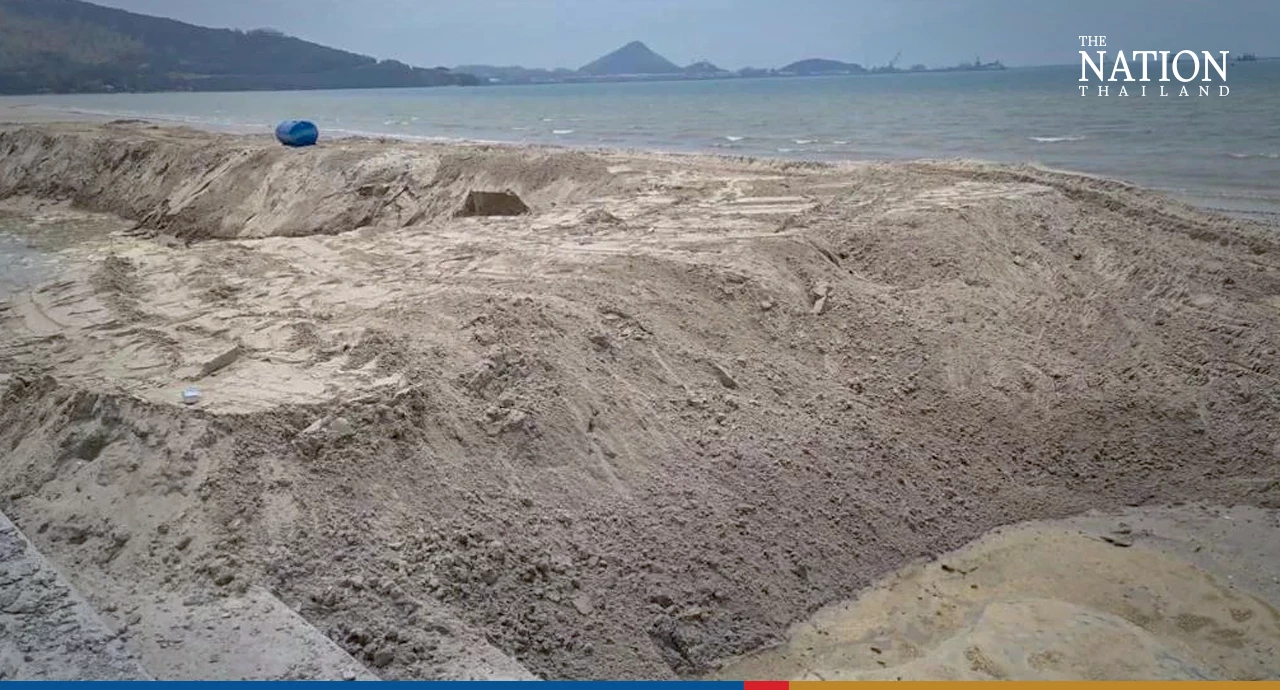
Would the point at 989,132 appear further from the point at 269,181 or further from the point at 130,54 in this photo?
the point at 130,54

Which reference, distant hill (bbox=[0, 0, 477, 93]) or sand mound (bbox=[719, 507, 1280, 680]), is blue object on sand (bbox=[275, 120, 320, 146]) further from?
distant hill (bbox=[0, 0, 477, 93])

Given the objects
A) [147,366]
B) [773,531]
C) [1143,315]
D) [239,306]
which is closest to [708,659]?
[773,531]

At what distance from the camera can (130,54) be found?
4947 cm

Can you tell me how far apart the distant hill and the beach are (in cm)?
4084

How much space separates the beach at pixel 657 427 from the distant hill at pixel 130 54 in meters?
40.8

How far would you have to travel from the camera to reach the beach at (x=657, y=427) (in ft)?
12.3

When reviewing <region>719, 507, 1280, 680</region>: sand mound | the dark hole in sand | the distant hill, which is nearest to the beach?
<region>719, 507, 1280, 680</region>: sand mound

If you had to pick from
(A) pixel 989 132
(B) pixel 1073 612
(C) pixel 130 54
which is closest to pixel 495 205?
(B) pixel 1073 612

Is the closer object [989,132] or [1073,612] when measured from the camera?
[1073,612]

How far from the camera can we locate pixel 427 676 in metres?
3.08

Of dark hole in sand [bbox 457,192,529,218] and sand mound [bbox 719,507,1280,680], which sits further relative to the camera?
dark hole in sand [bbox 457,192,529,218]

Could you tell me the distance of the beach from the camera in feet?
12.3

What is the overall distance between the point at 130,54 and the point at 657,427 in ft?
181

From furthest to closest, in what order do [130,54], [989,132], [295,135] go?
Answer: [130,54], [989,132], [295,135]
